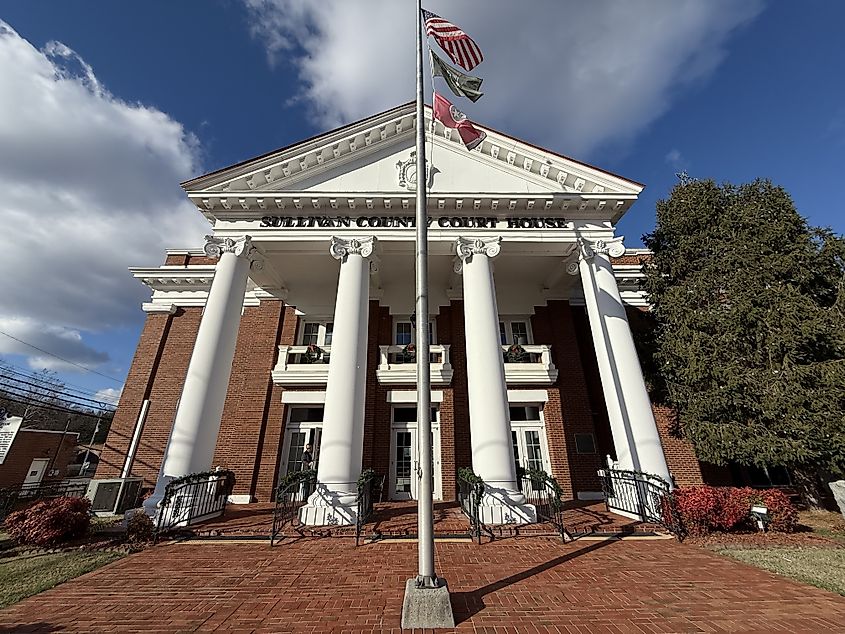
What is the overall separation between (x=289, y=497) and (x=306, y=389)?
13.7 feet

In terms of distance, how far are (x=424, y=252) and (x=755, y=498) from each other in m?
9.05

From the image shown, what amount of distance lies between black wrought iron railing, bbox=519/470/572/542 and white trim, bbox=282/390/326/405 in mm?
7733

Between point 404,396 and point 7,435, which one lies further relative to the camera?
point 7,435

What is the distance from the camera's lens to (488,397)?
9273 millimetres

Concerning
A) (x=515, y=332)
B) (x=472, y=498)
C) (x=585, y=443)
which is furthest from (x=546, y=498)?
(x=515, y=332)

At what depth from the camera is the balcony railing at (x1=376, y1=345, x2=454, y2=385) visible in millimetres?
13172

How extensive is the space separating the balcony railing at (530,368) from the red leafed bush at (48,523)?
1196 centimetres

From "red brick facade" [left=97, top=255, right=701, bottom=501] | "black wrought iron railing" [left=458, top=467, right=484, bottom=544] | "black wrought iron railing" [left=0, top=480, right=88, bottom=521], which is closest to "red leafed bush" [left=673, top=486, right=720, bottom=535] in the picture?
"black wrought iron railing" [left=458, top=467, right=484, bottom=544]

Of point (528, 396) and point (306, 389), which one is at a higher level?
point (306, 389)

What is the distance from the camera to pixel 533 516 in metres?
8.47

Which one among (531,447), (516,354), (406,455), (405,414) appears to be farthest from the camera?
(516,354)

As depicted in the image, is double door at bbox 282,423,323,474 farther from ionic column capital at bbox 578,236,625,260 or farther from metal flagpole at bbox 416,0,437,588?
ionic column capital at bbox 578,236,625,260

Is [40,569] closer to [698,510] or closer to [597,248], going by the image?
[698,510]

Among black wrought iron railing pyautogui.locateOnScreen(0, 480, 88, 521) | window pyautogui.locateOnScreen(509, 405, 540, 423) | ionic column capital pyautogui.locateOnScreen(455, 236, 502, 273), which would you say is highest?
ionic column capital pyautogui.locateOnScreen(455, 236, 502, 273)
